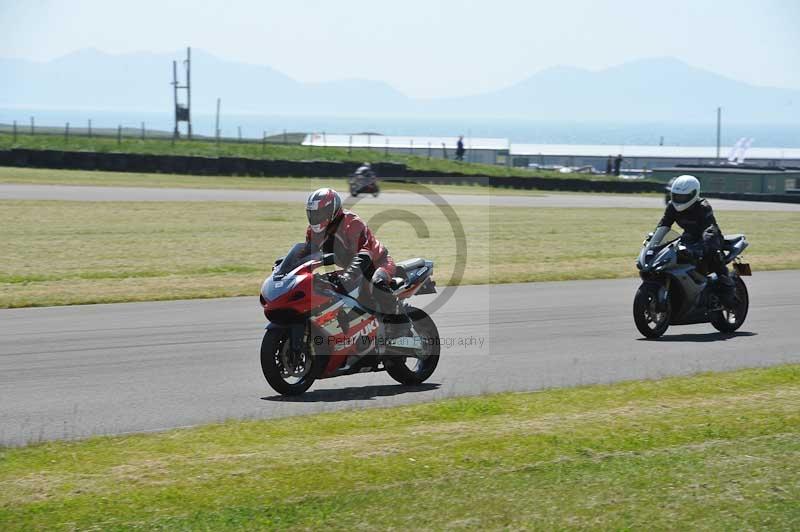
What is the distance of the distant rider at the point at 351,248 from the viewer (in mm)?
8867

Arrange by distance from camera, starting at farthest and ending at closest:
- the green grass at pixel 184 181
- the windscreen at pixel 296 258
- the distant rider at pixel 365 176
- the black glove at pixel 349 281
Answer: the green grass at pixel 184 181 < the distant rider at pixel 365 176 < the black glove at pixel 349 281 < the windscreen at pixel 296 258

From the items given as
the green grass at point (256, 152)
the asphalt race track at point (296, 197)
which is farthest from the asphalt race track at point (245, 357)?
the green grass at point (256, 152)

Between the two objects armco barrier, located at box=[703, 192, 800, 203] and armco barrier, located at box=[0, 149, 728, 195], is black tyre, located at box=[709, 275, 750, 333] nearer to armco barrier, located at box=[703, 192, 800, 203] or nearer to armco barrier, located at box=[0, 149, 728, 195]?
armco barrier, located at box=[0, 149, 728, 195]

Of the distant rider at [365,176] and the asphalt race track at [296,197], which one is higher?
the distant rider at [365,176]

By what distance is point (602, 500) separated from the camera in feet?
19.9

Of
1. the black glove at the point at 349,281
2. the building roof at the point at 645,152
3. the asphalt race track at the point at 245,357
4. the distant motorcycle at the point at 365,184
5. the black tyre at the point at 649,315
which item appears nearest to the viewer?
the asphalt race track at the point at 245,357

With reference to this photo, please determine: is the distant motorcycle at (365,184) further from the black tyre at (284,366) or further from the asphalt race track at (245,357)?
the black tyre at (284,366)

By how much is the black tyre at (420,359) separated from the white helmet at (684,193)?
422 centimetres

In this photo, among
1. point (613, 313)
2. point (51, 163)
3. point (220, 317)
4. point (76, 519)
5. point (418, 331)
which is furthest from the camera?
point (51, 163)

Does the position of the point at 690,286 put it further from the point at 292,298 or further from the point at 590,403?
the point at 292,298

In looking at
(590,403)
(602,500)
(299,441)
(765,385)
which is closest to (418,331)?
(590,403)

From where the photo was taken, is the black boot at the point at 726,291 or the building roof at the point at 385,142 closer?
the black boot at the point at 726,291

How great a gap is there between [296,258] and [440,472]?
9.29ft

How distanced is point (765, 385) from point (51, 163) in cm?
4186
